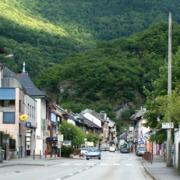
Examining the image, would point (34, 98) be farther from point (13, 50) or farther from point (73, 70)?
point (73, 70)

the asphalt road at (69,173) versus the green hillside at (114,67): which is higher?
the green hillside at (114,67)

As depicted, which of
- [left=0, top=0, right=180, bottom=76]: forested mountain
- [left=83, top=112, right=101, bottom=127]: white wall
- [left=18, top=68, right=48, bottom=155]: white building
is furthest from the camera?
[left=83, top=112, right=101, bottom=127]: white wall

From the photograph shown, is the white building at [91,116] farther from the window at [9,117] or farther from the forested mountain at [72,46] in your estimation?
the window at [9,117]

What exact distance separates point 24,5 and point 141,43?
1537 inches

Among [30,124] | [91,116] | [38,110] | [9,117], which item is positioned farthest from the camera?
[91,116]

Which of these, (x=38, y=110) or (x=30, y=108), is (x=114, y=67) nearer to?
(x=38, y=110)

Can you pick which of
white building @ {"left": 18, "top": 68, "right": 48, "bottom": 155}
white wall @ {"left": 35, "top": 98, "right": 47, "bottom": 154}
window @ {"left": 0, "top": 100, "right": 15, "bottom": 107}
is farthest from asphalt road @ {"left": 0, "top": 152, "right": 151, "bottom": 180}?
white building @ {"left": 18, "top": 68, "right": 48, "bottom": 155}

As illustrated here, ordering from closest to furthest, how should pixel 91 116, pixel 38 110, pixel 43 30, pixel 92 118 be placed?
pixel 38 110, pixel 43 30, pixel 91 116, pixel 92 118

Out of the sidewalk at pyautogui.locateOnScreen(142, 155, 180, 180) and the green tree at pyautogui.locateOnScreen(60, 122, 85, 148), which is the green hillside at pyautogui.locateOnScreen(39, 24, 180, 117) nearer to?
the green tree at pyautogui.locateOnScreen(60, 122, 85, 148)

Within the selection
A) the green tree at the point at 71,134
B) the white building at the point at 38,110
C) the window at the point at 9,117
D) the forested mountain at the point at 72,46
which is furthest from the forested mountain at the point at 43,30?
the window at the point at 9,117

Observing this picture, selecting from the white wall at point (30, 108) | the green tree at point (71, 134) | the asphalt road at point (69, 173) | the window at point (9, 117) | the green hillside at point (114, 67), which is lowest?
the asphalt road at point (69, 173)

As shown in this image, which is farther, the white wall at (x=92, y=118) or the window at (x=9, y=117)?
the white wall at (x=92, y=118)

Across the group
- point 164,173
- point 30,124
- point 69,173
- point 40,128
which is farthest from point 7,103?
point 164,173

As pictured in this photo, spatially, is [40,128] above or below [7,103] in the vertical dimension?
below
